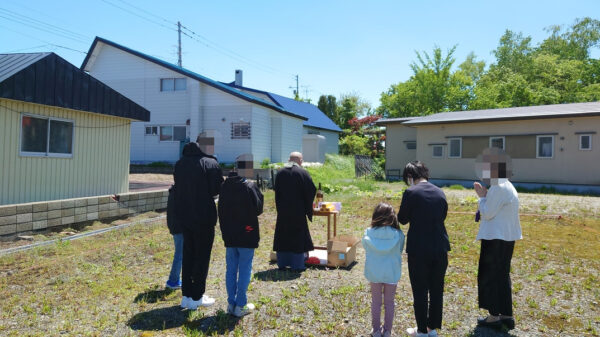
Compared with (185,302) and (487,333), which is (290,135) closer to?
(185,302)

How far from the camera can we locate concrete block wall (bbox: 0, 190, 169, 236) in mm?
7520

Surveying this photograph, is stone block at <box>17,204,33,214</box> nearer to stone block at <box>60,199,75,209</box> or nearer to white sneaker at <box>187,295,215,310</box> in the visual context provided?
stone block at <box>60,199,75,209</box>

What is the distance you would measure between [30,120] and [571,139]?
67.8ft

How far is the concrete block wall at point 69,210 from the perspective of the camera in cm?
752

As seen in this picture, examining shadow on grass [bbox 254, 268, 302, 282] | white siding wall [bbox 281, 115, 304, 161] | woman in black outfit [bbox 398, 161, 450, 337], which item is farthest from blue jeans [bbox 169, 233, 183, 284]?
white siding wall [bbox 281, 115, 304, 161]

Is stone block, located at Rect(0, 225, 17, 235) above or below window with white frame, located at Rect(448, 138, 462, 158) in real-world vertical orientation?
below

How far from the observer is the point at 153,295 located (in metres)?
4.88

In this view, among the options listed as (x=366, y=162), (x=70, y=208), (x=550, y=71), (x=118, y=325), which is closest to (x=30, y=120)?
(x=70, y=208)

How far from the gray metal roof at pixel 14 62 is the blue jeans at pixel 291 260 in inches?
258

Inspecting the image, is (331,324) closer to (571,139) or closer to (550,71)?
(571,139)

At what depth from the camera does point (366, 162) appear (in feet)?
86.2

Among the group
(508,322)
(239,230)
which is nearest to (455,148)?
(508,322)

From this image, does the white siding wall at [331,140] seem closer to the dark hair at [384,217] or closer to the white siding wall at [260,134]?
the white siding wall at [260,134]

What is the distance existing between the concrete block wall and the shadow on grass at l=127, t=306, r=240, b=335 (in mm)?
5023
